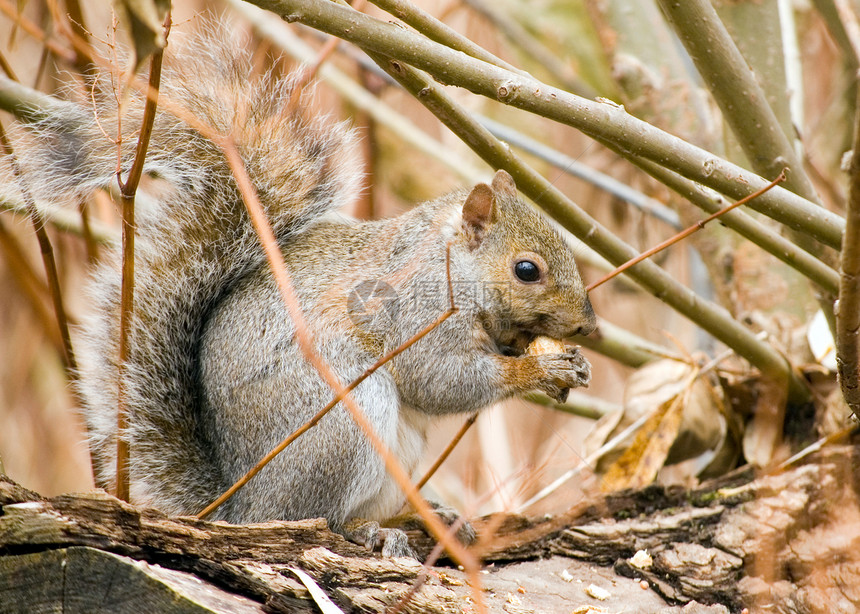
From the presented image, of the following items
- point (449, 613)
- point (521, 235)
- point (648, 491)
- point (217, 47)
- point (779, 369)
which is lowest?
point (449, 613)

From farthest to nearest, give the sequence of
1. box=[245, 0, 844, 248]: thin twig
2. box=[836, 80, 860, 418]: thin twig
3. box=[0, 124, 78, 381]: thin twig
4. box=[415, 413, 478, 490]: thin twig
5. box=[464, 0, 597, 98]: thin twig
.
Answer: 1. box=[464, 0, 597, 98]: thin twig
2. box=[0, 124, 78, 381]: thin twig
3. box=[415, 413, 478, 490]: thin twig
4. box=[245, 0, 844, 248]: thin twig
5. box=[836, 80, 860, 418]: thin twig

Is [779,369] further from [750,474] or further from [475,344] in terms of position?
[475,344]

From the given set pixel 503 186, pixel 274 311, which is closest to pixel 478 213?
pixel 503 186

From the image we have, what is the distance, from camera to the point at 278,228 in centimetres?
199

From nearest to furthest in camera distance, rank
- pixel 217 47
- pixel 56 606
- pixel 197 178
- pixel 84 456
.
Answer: pixel 56 606, pixel 197 178, pixel 217 47, pixel 84 456

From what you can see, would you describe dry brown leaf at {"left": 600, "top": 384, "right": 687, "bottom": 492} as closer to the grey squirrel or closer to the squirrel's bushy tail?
the grey squirrel

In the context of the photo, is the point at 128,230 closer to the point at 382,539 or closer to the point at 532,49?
the point at 382,539

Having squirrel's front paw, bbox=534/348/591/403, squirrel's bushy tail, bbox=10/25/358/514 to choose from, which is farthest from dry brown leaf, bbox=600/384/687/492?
squirrel's bushy tail, bbox=10/25/358/514

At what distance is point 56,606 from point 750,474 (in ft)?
5.49

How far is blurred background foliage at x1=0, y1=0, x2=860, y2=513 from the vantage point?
88.5 inches

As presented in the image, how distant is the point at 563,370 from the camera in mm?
1883

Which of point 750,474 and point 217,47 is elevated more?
point 217,47

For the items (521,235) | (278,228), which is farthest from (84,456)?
(521,235)

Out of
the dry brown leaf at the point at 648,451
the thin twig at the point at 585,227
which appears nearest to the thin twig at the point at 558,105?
the thin twig at the point at 585,227
